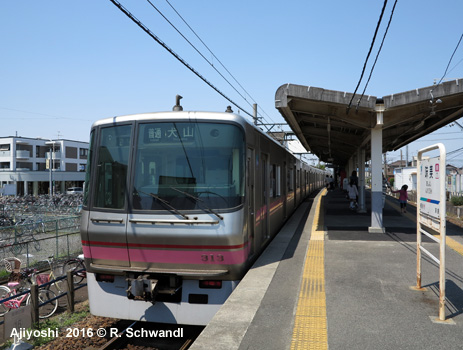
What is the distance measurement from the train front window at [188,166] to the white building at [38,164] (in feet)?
129

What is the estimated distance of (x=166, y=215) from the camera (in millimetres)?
4809

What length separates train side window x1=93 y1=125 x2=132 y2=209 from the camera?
5.04m

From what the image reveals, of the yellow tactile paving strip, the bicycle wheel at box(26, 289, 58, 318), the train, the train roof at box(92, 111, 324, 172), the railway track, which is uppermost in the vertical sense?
the train roof at box(92, 111, 324, 172)

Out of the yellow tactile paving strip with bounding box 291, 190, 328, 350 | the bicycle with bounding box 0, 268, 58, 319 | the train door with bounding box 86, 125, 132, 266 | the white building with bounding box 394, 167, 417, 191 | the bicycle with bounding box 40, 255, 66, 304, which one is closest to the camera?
the yellow tactile paving strip with bounding box 291, 190, 328, 350

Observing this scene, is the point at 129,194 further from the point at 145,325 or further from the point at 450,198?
the point at 450,198

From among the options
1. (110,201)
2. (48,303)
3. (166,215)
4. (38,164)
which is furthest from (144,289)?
(38,164)

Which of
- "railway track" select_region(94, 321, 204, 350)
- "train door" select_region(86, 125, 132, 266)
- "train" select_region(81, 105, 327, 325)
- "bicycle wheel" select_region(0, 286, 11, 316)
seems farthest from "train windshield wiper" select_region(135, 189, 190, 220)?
"bicycle wheel" select_region(0, 286, 11, 316)

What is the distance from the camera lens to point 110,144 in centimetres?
519

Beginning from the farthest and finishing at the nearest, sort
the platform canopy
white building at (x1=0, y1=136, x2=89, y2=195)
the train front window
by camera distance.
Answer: white building at (x1=0, y1=136, x2=89, y2=195) < the platform canopy < the train front window

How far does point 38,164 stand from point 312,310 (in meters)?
57.0

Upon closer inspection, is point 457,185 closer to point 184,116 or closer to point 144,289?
point 184,116

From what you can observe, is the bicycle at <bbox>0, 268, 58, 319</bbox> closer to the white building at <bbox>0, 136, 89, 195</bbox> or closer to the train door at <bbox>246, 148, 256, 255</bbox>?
the train door at <bbox>246, 148, 256, 255</bbox>

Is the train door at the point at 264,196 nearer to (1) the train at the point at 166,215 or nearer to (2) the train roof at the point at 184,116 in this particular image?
(1) the train at the point at 166,215

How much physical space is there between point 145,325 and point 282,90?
648 centimetres
